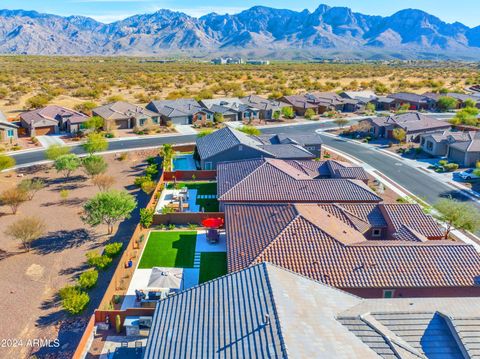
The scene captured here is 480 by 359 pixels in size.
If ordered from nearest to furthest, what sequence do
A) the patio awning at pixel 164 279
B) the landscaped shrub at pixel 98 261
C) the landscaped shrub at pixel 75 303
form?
the landscaped shrub at pixel 75 303, the patio awning at pixel 164 279, the landscaped shrub at pixel 98 261

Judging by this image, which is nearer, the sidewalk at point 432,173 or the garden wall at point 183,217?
the garden wall at point 183,217

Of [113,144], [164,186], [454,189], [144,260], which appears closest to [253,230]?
[144,260]

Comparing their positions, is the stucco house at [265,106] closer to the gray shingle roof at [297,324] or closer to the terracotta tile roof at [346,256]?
the terracotta tile roof at [346,256]

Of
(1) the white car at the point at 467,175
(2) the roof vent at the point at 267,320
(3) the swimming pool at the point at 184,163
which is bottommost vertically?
(3) the swimming pool at the point at 184,163

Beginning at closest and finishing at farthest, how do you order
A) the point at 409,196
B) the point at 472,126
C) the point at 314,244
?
the point at 314,244, the point at 409,196, the point at 472,126

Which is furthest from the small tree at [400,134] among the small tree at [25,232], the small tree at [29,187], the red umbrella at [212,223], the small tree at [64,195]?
the small tree at [25,232]

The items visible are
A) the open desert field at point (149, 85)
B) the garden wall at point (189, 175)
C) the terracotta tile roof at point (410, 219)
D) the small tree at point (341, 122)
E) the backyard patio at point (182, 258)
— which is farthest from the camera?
the open desert field at point (149, 85)

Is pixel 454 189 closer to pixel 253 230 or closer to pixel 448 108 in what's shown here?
pixel 253 230

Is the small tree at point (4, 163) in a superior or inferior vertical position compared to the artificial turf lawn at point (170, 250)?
superior
